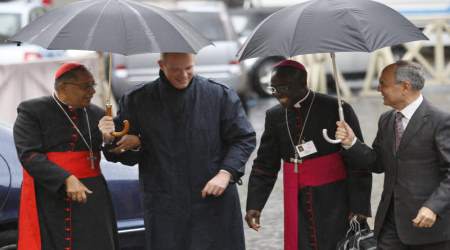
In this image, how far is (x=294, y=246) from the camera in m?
4.95

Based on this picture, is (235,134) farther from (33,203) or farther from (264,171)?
(33,203)

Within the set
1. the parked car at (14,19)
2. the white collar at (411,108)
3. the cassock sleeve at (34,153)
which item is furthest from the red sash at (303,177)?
the parked car at (14,19)

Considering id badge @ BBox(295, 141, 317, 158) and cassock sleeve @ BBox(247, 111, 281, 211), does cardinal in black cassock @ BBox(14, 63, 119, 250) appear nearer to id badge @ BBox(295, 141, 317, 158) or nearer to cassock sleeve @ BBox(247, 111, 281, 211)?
cassock sleeve @ BBox(247, 111, 281, 211)

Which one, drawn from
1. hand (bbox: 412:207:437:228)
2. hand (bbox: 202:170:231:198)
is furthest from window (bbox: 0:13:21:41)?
hand (bbox: 412:207:437:228)

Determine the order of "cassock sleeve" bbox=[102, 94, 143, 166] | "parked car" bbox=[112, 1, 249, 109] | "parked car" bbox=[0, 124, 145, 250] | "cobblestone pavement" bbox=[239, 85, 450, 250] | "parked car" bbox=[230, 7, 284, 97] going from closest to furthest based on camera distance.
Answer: "cassock sleeve" bbox=[102, 94, 143, 166] < "parked car" bbox=[0, 124, 145, 250] < "cobblestone pavement" bbox=[239, 85, 450, 250] < "parked car" bbox=[112, 1, 249, 109] < "parked car" bbox=[230, 7, 284, 97]

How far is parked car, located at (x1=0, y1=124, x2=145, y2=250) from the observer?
5375mm

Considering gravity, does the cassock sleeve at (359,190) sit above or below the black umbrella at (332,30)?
below

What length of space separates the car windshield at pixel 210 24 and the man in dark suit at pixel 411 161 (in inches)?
404

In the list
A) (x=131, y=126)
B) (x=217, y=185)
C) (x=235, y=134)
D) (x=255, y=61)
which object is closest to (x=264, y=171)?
(x=235, y=134)

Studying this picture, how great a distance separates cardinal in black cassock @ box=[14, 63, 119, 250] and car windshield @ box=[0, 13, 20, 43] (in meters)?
10.4

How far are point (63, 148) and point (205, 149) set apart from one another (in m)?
0.72

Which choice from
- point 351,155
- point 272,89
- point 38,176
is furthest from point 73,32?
point 351,155

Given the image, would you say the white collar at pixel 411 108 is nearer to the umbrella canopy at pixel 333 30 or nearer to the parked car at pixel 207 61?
the umbrella canopy at pixel 333 30

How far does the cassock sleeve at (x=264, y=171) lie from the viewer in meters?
5.05
